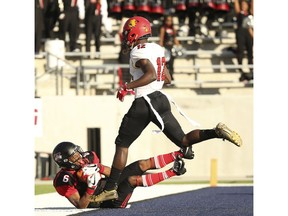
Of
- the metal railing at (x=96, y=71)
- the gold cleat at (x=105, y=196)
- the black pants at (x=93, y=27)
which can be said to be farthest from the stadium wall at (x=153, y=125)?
the gold cleat at (x=105, y=196)

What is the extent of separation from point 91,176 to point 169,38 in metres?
12.6

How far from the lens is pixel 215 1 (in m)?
23.6

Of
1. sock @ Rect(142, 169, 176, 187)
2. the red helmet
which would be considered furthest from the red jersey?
the red helmet

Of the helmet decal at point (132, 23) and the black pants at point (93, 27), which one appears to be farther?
the black pants at point (93, 27)

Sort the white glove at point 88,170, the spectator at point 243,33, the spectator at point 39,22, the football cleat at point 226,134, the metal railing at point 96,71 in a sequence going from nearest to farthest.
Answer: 1. the football cleat at point 226,134
2. the white glove at point 88,170
3. the metal railing at point 96,71
4. the spectator at point 39,22
5. the spectator at point 243,33

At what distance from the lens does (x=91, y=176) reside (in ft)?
31.4

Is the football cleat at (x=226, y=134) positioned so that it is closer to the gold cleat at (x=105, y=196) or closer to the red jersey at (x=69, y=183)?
the gold cleat at (x=105, y=196)

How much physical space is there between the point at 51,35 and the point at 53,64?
49.7 inches

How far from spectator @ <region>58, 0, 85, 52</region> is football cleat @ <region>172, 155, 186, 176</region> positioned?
43.7ft

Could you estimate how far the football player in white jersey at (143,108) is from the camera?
9250 millimetres

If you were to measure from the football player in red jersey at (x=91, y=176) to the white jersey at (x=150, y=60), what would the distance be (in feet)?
2.07
